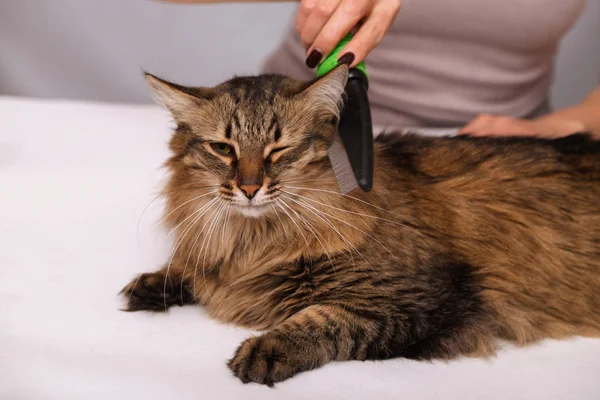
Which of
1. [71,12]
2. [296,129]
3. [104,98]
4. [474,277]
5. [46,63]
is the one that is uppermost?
[296,129]

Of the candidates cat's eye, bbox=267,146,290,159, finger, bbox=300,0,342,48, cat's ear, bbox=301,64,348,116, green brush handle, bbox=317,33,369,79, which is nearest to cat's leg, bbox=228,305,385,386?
cat's eye, bbox=267,146,290,159

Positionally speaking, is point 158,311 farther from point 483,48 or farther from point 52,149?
point 483,48

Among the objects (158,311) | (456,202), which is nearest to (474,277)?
(456,202)

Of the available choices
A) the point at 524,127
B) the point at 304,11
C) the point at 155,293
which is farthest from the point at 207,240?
the point at 524,127

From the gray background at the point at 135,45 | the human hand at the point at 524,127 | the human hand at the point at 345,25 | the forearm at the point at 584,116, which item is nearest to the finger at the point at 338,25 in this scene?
the human hand at the point at 345,25

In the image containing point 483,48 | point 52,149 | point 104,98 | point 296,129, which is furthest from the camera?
point 104,98

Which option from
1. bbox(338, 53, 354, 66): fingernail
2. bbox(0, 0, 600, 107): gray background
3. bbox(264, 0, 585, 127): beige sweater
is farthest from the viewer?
bbox(0, 0, 600, 107): gray background

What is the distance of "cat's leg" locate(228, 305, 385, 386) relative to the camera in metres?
1.33

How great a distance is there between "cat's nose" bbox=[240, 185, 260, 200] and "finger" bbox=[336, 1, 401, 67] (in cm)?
36

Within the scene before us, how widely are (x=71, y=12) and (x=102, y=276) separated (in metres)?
1.90

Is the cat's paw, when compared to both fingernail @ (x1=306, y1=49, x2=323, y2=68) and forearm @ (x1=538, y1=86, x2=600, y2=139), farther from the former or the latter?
forearm @ (x1=538, y1=86, x2=600, y2=139)

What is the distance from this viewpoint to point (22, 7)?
3123 mm

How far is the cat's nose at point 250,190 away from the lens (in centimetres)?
143

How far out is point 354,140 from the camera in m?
1.51
